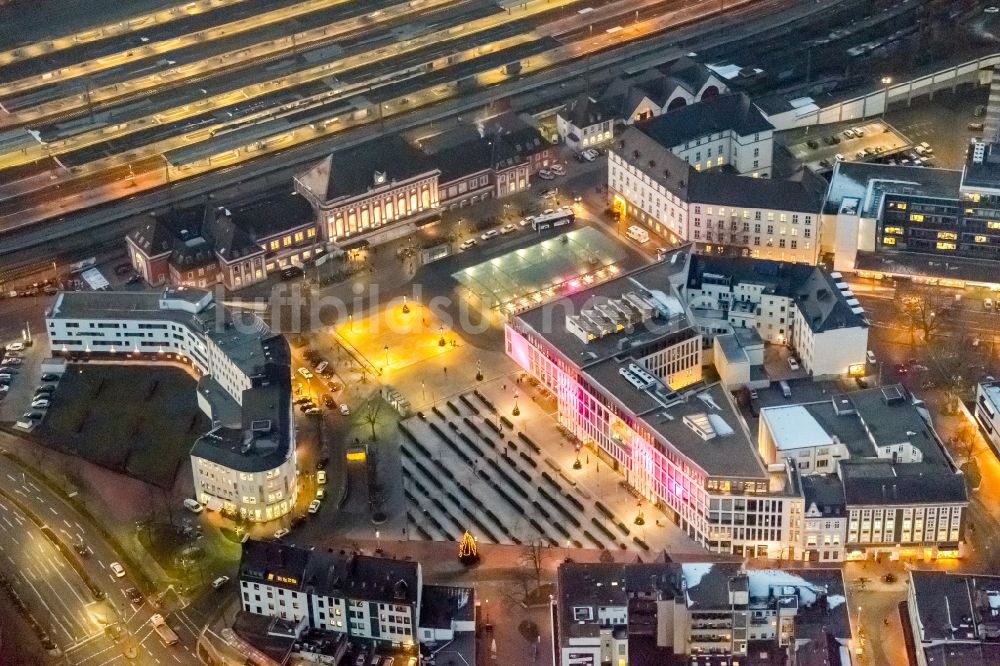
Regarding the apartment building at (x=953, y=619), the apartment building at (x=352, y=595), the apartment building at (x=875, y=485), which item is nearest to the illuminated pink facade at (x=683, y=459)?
the apartment building at (x=875, y=485)

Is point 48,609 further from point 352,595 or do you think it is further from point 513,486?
point 513,486

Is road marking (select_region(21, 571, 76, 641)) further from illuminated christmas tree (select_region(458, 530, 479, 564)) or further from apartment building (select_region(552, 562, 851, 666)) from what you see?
apartment building (select_region(552, 562, 851, 666))

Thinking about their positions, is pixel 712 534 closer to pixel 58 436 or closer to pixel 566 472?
pixel 566 472

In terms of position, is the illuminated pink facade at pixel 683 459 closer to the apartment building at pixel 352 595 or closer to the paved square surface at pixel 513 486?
the paved square surface at pixel 513 486

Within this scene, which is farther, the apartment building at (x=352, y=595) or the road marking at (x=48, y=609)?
the road marking at (x=48, y=609)

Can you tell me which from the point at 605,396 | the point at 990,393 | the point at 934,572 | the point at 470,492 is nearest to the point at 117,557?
the point at 470,492
